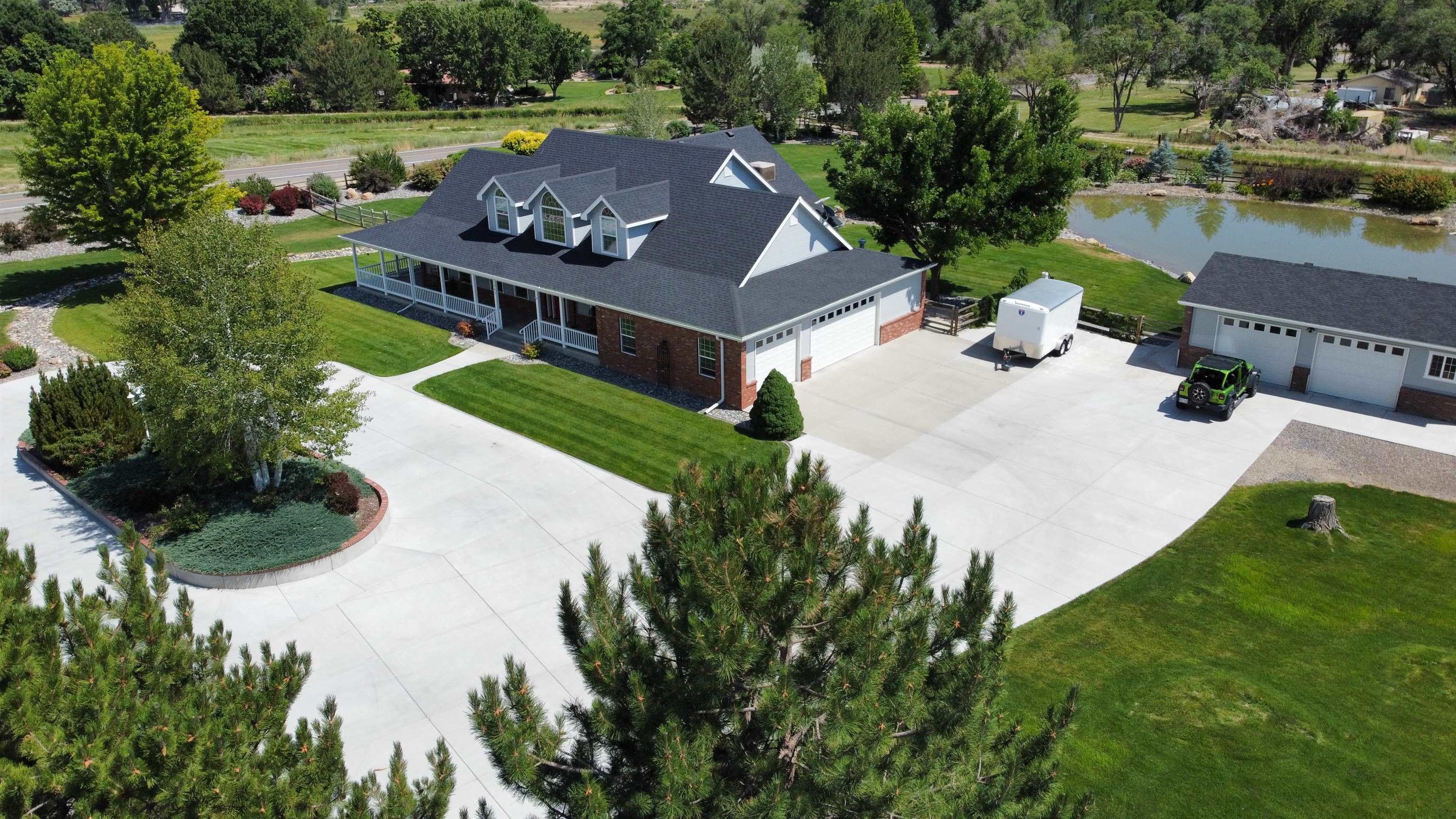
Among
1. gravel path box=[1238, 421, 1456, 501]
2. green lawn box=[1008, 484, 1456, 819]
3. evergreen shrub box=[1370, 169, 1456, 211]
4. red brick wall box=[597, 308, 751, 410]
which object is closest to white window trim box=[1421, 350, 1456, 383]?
gravel path box=[1238, 421, 1456, 501]

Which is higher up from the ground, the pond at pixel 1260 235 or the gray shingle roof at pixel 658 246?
the gray shingle roof at pixel 658 246

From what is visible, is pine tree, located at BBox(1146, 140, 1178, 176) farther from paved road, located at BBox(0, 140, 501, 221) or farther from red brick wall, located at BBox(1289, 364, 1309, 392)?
paved road, located at BBox(0, 140, 501, 221)

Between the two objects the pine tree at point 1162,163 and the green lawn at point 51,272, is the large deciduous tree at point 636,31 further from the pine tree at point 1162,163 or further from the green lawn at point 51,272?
the green lawn at point 51,272

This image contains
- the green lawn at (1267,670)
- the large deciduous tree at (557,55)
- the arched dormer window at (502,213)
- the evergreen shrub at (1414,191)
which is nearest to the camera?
the green lawn at (1267,670)

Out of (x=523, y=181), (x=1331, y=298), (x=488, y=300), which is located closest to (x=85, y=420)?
(x=488, y=300)

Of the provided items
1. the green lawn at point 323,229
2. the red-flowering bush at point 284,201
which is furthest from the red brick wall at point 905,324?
the red-flowering bush at point 284,201

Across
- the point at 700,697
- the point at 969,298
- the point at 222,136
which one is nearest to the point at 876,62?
the point at 969,298
